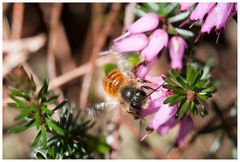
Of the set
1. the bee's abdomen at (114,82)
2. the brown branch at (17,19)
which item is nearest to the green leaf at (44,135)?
the bee's abdomen at (114,82)

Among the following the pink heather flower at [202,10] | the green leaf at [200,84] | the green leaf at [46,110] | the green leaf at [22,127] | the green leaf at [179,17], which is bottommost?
the green leaf at [200,84]

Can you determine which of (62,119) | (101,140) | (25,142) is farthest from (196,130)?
(62,119)

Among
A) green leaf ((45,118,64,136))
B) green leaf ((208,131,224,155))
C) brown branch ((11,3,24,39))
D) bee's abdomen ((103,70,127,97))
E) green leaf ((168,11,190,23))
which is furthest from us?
brown branch ((11,3,24,39))

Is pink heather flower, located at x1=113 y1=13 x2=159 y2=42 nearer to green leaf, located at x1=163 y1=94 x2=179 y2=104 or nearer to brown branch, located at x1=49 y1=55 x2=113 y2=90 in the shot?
green leaf, located at x1=163 y1=94 x2=179 y2=104

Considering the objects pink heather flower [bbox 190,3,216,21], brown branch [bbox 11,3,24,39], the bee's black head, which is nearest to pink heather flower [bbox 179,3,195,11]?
pink heather flower [bbox 190,3,216,21]

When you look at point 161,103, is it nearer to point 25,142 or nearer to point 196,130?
point 196,130

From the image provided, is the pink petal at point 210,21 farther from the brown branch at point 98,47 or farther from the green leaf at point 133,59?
the brown branch at point 98,47

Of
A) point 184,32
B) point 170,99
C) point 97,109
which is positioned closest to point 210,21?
point 184,32
